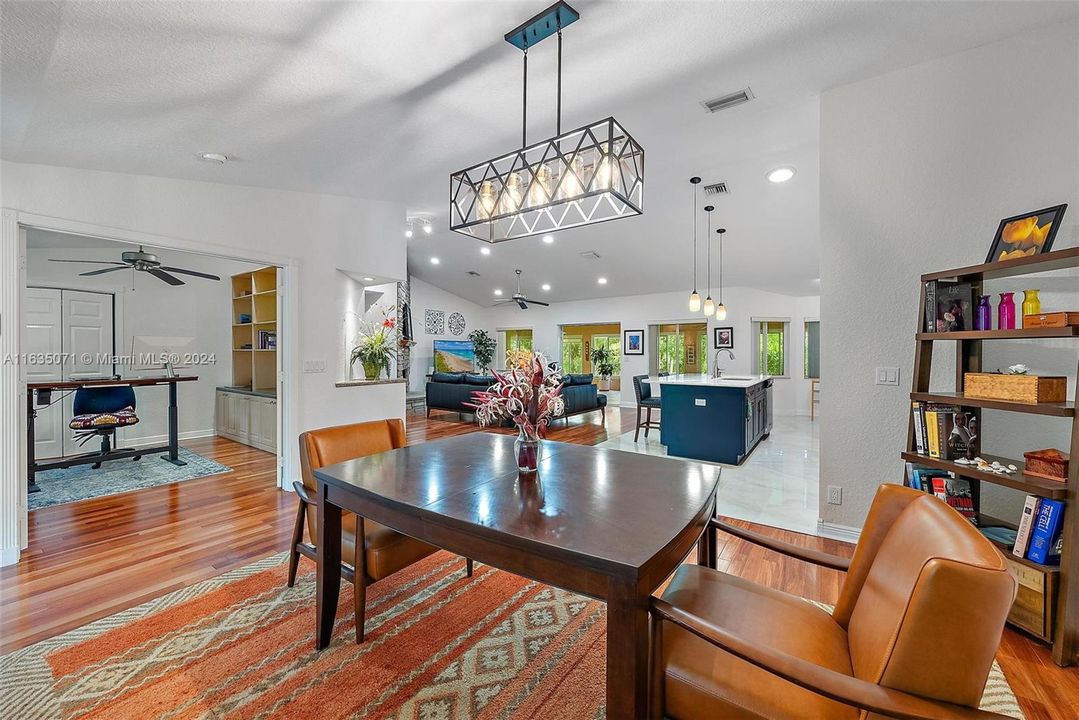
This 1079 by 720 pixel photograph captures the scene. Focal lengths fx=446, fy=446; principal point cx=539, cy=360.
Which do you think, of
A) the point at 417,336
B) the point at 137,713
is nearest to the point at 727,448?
the point at 137,713

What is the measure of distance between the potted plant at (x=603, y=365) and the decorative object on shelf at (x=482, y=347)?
9.02ft

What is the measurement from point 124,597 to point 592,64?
356 centimetres

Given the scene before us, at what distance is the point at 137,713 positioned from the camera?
59.0 inches

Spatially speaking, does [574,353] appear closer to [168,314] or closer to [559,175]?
[168,314]

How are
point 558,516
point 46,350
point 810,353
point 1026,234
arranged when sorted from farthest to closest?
point 810,353, point 46,350, point 1026,234, point 558,516

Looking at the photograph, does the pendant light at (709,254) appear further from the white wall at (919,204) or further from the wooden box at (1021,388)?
the wooden box at (1021,388)

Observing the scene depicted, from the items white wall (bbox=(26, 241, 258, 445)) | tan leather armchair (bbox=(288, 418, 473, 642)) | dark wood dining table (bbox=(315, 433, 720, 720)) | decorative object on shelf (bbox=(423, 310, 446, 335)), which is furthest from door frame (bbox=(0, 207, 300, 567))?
decorative object on shelf (bbox=(423, 310, 446, 335))

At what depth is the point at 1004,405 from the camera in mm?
1915

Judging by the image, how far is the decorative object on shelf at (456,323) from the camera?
37.7 ft

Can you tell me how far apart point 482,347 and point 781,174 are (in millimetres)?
8612

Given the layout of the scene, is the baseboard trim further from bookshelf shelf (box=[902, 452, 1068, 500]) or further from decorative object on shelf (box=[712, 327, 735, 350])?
decorative object on shelf (box=[712, 327, 735, 350])

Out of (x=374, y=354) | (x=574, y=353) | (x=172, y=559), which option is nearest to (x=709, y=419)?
(x=374, y=354)

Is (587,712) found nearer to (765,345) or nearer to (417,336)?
(765,345)

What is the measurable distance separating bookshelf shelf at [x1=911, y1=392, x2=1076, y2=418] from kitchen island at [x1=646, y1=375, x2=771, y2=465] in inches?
95.6
